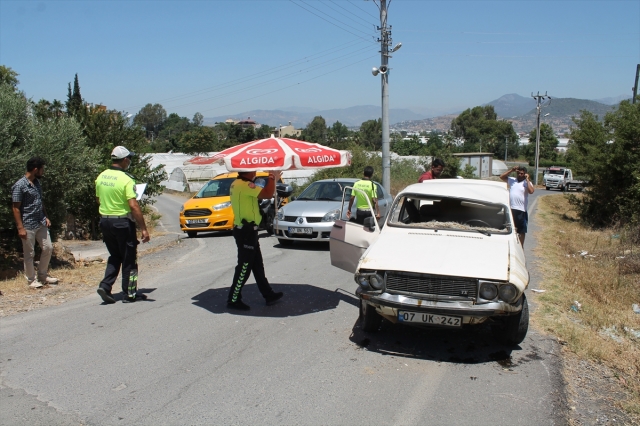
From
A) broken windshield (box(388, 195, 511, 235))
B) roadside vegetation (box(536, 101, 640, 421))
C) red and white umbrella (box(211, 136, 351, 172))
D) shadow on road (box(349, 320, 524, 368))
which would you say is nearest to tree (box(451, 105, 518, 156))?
roadside vegetation (box(536, 101, 640, 421))

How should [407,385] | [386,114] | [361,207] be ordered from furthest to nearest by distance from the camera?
[386,114]
[361,207]
[407,385]

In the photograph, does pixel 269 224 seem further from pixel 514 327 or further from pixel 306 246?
pixel 514 327

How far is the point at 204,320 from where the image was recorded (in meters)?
6.89

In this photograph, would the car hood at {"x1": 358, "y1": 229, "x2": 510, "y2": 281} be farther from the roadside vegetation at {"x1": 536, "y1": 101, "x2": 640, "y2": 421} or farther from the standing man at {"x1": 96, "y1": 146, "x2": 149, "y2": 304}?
the standing man at {"x1": 96, "y1": 146, "x2": 149, "y2": 304}

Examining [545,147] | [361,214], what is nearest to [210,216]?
[361,214]

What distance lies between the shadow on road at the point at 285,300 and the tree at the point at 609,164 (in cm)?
1448

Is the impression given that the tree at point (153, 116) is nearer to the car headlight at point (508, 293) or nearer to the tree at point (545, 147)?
the tree at point (545, 147)

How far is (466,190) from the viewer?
24.1 ft

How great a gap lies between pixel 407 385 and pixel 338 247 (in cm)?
262

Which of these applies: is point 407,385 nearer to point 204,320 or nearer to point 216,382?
point 216,382

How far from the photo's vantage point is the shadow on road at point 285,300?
24.0 feet

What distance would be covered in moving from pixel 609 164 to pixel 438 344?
19076mm

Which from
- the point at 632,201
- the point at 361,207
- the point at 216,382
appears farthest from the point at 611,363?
the point at 632,201

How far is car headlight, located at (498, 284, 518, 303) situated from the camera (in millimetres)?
5352
